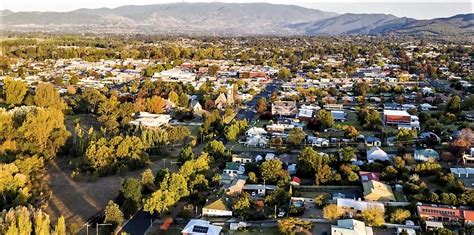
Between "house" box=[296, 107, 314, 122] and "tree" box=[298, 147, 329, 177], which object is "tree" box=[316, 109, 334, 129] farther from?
"tree" box=[298, 147, 329, 177]

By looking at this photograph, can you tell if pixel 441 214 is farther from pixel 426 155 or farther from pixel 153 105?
pixel 153 105

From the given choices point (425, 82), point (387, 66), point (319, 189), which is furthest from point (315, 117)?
point (387, 66)

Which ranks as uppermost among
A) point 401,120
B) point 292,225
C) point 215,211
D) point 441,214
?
point 401,120

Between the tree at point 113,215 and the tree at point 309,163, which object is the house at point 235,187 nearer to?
the tree at point 309,163

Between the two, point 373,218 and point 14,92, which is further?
point 14,92

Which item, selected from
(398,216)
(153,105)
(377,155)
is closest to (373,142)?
(377,155)

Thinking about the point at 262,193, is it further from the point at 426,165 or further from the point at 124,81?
the point at 124,81

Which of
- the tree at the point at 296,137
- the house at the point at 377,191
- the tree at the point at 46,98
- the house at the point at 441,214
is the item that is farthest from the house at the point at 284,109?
the house at the point at 441,214
